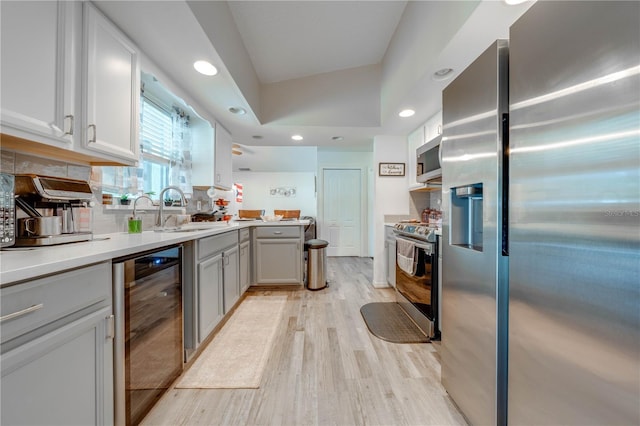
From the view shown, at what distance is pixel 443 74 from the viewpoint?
190 cm

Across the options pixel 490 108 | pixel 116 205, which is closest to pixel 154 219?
pixel 116 205

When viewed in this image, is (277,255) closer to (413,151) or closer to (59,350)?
(413,151)

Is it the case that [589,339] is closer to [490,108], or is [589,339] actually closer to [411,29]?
[490,108]

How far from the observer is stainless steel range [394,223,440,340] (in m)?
2.01

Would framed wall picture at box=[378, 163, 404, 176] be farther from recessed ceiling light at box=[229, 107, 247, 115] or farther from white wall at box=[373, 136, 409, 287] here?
recessed ceiling light at box=[229, 107, 247, 115]

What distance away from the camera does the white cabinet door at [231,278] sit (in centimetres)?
225

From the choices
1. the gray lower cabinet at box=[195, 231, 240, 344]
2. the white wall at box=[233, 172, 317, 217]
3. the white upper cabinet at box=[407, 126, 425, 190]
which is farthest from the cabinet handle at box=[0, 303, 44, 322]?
the white wall at box=[233, 172, 317, 217]

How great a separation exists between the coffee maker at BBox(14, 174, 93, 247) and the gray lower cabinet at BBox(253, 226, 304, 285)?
6.52 feet

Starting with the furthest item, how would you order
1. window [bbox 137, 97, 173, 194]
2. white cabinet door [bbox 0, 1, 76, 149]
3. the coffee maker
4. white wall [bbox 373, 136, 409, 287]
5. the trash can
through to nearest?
white wall [bbox 373, 136, 409, 287] → the trash can → window [bbox 137, 97, 173, 194] → the coffee maker → white cabinet door [bbox 0, 1, 76, 149]

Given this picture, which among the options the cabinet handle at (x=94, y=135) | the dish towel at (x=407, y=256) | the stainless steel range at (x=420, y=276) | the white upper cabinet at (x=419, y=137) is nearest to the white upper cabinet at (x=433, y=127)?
the white upper cabinet at (x=419, y=137)

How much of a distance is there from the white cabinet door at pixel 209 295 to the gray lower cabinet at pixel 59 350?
77 centimetres

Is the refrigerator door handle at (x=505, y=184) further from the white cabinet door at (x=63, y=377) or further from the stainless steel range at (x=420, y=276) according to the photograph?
the white cabinet door at (x=63, y=377)

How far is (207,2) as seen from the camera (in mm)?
1543

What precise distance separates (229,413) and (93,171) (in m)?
1.67
